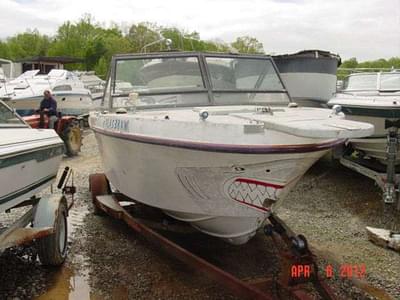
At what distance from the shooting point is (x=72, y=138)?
37.6 feet

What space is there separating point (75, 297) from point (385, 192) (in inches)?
163

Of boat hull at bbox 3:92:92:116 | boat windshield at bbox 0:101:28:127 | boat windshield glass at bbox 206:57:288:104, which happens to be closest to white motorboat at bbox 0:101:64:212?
boat windshield at bbox 0:101:28:127

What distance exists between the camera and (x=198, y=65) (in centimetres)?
509

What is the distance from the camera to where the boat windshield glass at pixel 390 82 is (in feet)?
26.2

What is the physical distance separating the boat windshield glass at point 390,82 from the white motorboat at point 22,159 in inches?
220

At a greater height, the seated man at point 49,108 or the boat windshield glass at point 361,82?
the boat windshield glass at point 361,82

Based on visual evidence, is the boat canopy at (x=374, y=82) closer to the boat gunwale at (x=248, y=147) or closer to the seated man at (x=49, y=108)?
the boat gunwale at (x=248, y=147)

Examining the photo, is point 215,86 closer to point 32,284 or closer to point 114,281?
point 114,281

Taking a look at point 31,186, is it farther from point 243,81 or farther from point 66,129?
point 66,129

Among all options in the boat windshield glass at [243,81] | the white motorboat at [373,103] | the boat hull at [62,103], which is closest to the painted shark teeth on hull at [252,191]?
the boat windshield glass at [243,81]

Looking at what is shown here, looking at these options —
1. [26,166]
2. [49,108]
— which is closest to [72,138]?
[49,108]

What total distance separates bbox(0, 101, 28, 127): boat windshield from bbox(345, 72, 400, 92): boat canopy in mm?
5871

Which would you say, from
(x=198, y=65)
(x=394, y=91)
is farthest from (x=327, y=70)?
(x=198, y=65)

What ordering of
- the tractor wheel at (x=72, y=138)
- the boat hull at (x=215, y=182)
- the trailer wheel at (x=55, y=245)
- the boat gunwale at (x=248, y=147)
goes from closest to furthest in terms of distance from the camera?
1. the boat gunwale at (x=248, y=147)
2. the boat hull at (x=215, y=182)
3. the trailer wheel at (x=55, y=245)
4. the tractor wheel at (x=72, y=138)
